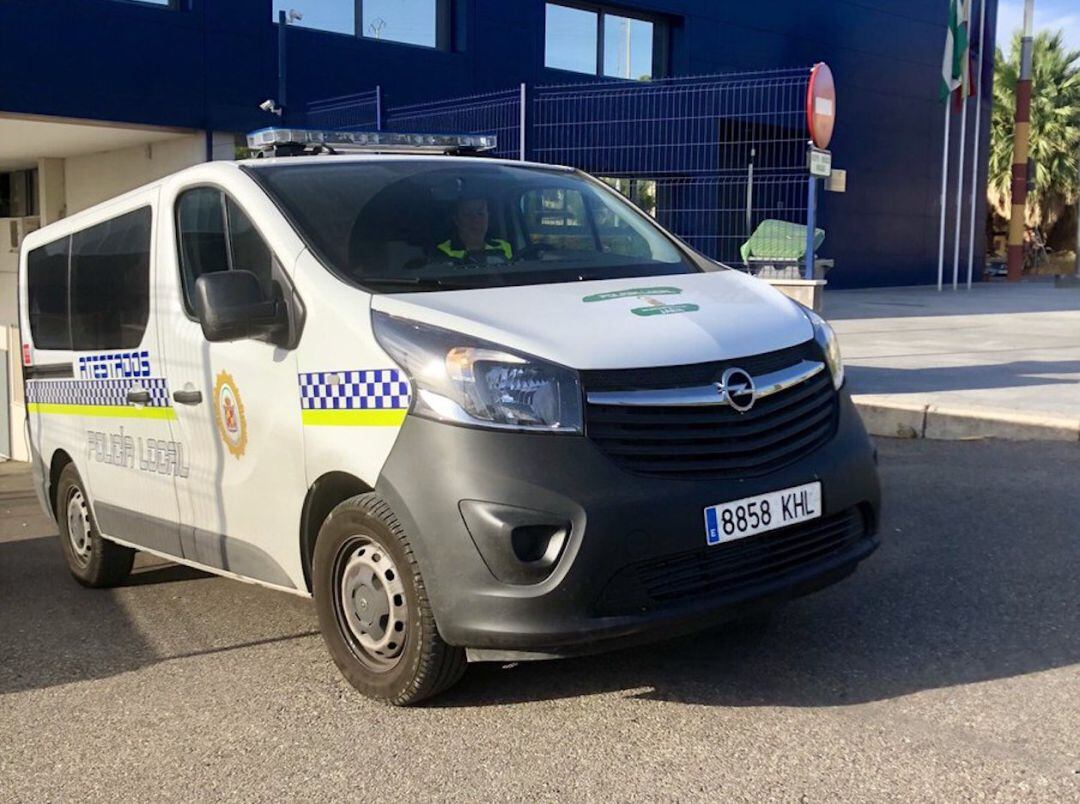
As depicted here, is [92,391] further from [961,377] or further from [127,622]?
[961,377]

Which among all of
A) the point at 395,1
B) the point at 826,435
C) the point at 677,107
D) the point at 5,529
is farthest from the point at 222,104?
the point at 826,435

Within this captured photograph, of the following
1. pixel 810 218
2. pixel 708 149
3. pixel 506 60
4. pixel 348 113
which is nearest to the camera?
pixel 810 218

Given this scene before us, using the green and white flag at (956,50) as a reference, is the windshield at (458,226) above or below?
below

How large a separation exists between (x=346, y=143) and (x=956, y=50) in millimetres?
20884

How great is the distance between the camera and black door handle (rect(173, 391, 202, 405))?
443 cm

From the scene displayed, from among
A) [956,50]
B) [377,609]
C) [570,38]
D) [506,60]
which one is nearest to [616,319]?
[377,609]

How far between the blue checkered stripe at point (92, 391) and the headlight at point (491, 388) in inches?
62.5

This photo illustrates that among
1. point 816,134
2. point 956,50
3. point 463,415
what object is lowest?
point 463,415

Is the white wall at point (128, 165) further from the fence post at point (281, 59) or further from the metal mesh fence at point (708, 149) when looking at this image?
the metal mesh fence at point (708, 149)

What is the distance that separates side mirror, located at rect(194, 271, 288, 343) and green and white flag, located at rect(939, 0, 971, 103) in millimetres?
21806

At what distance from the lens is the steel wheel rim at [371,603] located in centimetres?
369

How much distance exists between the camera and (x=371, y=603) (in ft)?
12.3

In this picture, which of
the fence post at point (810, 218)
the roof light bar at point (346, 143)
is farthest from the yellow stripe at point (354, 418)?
the fence post at point (810, 218)

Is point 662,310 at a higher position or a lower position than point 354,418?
higher
